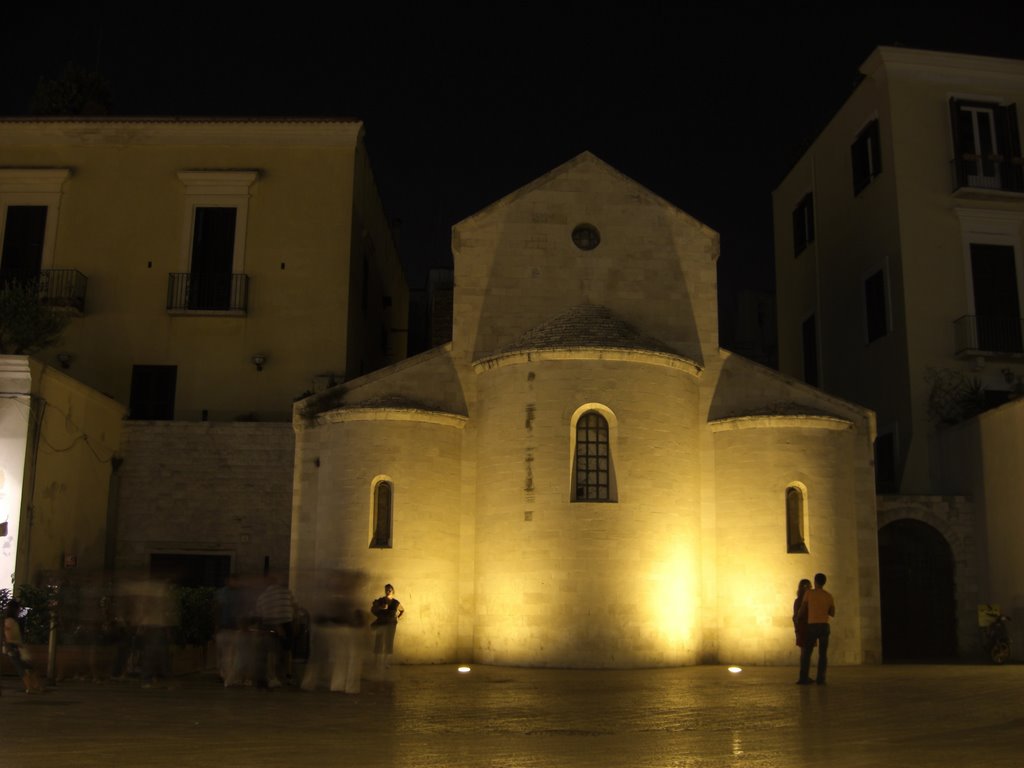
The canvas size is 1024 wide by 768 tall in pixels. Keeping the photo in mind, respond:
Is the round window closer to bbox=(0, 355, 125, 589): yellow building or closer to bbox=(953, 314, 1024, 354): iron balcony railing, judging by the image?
bbox=(953, 314, 1024, 354): iron balcony railing

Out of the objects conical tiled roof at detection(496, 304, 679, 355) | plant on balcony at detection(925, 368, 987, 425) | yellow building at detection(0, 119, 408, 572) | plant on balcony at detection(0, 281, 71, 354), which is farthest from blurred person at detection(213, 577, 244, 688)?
plant on balcony at detection(925, 368, 987, 425)

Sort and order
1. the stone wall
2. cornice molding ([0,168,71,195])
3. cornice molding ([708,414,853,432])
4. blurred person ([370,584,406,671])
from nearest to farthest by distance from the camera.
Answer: blurred person ([370,584,406,671]) < cornice molding ([708,414,853,432]) < the stone wall < cornice molding ([0,168,71,195])

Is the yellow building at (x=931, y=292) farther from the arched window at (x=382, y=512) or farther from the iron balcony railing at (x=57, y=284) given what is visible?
the iron balcony railing at (x=57, y=284)

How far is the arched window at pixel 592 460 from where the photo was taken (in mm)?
21984

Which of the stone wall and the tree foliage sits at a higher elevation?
the tree foliage

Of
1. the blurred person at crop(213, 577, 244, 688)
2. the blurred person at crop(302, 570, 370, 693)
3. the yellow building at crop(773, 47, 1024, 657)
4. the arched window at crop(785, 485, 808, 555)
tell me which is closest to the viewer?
the blurred person at crop(302, 570, 370, 693)

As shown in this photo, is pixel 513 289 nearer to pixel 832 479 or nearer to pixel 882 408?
pixel 832 479

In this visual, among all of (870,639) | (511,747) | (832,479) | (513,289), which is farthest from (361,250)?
(511,747)

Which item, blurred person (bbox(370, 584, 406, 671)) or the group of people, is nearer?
the group of people

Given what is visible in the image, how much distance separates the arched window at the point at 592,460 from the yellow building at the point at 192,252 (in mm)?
8225

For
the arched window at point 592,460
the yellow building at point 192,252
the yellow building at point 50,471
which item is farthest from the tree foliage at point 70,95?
the arched window at point 592,460

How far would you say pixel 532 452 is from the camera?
72.2 feet

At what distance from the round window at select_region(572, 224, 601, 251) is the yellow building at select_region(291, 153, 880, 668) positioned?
0.06 m

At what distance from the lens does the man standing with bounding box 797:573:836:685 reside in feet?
58.3
